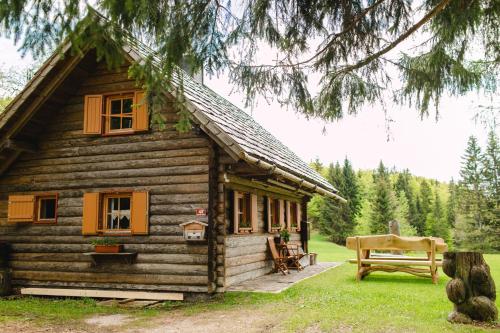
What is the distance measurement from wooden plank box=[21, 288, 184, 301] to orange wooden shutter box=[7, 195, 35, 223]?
1819mm

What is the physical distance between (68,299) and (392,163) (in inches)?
4343

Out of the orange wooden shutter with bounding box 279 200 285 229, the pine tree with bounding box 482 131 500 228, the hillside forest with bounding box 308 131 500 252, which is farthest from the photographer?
the pine tree with bounding box 482 131 500 228

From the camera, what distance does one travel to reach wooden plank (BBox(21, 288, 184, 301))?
391 inches

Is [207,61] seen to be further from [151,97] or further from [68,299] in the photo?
[68,299]

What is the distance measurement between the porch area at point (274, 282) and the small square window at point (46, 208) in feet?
17.6

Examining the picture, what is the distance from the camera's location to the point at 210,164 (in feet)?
32.7

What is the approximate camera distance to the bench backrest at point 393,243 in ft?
34.5

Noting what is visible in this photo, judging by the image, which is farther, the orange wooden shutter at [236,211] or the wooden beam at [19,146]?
the wooden beam at [19,146]

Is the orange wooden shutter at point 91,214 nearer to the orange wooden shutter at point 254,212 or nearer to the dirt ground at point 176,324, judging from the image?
the dirt ground at point 176,324

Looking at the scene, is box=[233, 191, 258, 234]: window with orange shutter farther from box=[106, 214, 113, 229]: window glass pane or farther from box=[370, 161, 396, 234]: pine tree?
box=[370, 161, 396, 234]: pine tree

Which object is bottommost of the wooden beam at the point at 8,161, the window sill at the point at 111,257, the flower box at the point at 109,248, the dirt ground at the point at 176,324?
the dirt ground at the point at 176,324

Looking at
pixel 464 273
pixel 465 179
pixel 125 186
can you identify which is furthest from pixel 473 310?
pixel 465 179

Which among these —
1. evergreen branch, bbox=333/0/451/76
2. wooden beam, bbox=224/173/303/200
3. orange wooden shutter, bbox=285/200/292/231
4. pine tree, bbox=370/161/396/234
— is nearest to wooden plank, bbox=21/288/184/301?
wooden beam, bbox=224/173/303/200

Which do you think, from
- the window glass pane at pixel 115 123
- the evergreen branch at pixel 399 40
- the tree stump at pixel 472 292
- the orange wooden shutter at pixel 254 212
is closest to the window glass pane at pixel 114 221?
the window glass pane at pixel 115 123
